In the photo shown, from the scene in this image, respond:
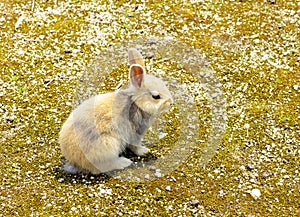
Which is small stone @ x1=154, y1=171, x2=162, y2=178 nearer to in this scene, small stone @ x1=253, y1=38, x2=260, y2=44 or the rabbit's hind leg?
the rabbit's hind leg

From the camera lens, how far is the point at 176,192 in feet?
18.1

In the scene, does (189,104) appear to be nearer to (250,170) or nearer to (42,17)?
(250,170)

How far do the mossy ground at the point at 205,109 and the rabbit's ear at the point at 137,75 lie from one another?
1.16 meters

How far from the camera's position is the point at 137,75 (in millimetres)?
5402

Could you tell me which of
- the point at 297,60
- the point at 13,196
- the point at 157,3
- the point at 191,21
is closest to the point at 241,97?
the point at 297,60

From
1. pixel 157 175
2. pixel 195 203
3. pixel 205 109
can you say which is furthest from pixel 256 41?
pixel 195 203

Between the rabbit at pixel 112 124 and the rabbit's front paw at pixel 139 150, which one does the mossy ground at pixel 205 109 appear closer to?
the rabbit at pixel 112 124

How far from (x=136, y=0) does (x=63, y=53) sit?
171 centimetres

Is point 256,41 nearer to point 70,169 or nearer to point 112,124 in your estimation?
point 112,124

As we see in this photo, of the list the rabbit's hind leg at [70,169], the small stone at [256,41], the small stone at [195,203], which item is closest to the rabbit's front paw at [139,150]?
the rabbit's hind leg at [70,169]

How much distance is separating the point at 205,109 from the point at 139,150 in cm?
121

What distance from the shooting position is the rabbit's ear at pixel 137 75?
5.33 meters

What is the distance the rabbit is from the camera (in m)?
5.28

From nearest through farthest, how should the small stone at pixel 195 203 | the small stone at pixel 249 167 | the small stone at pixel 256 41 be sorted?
the small stone at pixel 195 203
the small stone at pixel 249 167
the small stone at pixel 256 41
